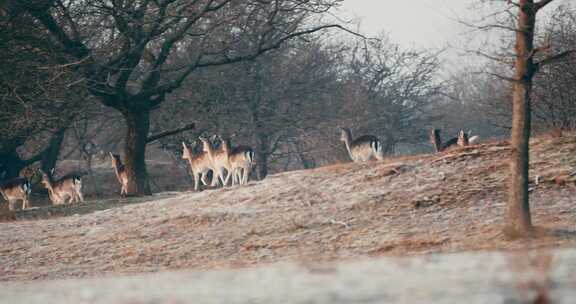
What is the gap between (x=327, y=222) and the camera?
1630 cm

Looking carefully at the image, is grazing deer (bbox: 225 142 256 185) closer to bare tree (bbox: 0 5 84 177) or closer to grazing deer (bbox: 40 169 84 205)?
grazing deer (bbox: 40 169 84 205)

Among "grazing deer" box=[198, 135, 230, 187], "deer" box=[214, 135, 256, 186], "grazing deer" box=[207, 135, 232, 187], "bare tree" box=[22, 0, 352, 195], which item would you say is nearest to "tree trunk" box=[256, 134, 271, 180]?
"grazing deer" box=[198, 135, 230, 187]

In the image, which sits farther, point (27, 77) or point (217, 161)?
point (217, 161)

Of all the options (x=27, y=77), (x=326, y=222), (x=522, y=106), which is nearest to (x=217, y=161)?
(x=27, y=77)

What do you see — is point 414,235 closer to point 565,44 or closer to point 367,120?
point 565,44

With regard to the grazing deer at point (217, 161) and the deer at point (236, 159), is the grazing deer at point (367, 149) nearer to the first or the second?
the deer at point (236, 159)

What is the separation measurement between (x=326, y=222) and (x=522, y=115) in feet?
14.5

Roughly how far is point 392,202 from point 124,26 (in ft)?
42.3

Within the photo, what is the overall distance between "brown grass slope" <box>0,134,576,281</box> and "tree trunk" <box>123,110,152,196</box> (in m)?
10.6

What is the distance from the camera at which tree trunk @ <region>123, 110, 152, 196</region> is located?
31.3 meters

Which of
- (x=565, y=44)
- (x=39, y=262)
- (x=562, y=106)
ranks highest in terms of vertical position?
(x=565, y=44)

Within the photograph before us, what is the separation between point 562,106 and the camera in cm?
2884

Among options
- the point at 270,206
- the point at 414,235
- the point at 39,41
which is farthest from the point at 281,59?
the point at 414,235

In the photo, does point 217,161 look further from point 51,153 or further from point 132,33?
point 51,153
